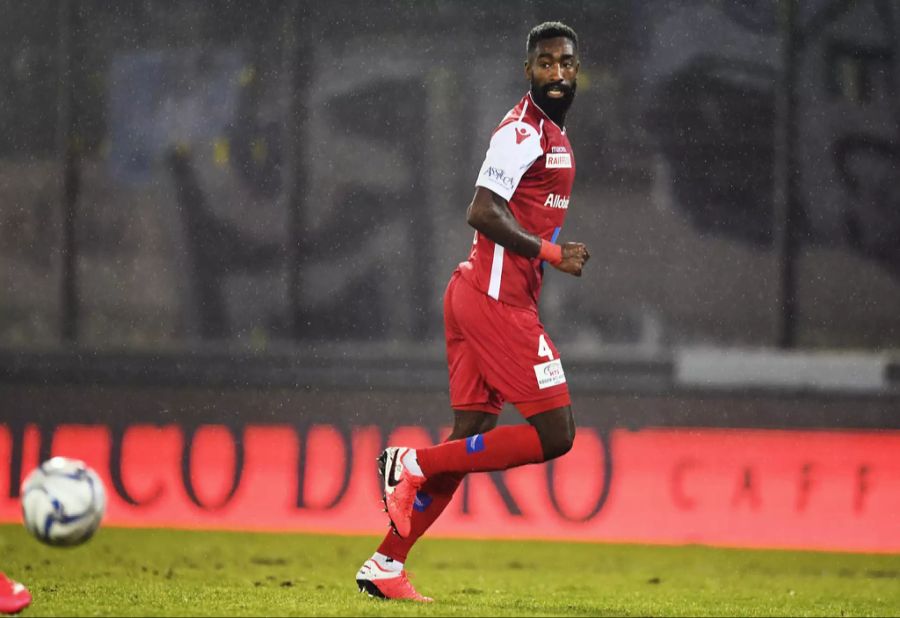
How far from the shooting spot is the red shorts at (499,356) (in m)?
4.66

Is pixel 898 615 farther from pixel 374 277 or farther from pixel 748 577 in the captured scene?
pixel 374 277

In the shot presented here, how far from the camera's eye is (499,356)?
4.70 metres

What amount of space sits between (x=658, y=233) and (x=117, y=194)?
3.46m

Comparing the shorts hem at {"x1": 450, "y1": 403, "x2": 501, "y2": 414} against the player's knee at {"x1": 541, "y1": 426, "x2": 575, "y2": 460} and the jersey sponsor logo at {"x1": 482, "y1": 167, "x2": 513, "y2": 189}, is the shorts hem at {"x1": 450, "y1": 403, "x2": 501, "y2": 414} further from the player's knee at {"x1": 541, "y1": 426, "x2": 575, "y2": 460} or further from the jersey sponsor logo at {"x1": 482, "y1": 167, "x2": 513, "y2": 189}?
the jersey sponsor logo at {"x1": 482, "y1": 167, "x2": 513, "y2": 189}

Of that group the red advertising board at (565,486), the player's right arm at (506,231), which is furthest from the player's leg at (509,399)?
the red advertising board at (565,486)

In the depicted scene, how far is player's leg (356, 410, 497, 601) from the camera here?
4898 millimetres

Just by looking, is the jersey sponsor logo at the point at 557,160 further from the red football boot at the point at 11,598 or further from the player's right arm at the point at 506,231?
the red football boot at the point at 11,598

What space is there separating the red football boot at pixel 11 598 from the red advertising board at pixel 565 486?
3.51m

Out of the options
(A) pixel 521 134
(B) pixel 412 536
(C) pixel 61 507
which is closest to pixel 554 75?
(A) pixel 521 134

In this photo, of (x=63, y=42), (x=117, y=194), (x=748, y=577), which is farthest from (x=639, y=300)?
(x=63, y=42)

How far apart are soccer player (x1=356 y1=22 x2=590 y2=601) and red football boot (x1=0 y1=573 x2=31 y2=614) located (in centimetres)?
122

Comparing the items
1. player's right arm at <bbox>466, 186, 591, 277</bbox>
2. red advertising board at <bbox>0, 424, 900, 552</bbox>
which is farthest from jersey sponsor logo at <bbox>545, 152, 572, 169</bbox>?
red advertising board at <bbox>0, 424, 900, 552</bbox>

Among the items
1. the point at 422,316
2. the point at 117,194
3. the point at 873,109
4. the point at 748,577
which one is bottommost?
the point at 748,577

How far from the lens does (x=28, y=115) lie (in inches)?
358
